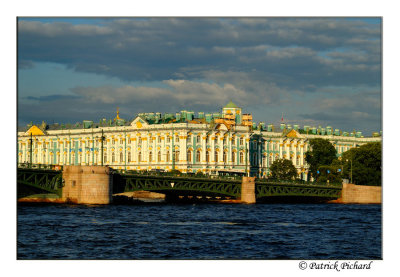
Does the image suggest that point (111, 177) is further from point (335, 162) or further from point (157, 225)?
point (335, 162)

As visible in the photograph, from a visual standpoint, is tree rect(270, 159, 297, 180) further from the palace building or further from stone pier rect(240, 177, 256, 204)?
stone pier rect(240, 177, 256, 204)

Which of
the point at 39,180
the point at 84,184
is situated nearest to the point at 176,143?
the point at 84,184

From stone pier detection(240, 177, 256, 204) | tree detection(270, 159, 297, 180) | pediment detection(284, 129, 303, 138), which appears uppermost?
pediment detection(284, 129, 303, 138)

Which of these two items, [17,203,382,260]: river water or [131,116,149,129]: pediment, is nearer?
[17,203,382,260]: river water

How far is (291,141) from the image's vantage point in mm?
126688

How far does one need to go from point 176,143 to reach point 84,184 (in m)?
43.6

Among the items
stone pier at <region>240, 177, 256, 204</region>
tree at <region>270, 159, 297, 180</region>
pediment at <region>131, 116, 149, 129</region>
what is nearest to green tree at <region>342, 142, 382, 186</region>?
tree at <region>270, 159, 297, 180</region>

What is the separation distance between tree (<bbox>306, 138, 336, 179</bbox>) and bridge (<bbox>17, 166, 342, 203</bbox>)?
33876mm

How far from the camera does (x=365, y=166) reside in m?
101

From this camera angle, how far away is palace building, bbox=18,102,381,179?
109m

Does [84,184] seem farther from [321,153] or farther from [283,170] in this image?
[321,153]

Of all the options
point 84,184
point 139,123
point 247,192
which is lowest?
point 247,192

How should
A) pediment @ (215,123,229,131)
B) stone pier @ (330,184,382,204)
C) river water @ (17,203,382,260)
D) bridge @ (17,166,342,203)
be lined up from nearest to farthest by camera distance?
river water @ (17,203,382,260) < bridge @ (17,166,342,203) < stone pier @ (330,184,382,204) < pediment @ (215,123,229,131)
